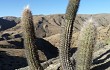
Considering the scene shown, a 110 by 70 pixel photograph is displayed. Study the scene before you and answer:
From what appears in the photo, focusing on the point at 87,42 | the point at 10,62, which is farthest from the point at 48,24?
the point at 87,42

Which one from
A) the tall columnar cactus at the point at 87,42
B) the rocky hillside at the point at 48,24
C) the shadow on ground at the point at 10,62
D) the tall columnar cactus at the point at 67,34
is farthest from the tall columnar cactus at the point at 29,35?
the rocky hillside at the point at 48,24

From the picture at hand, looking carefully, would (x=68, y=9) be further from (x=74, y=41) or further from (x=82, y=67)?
(x=74, y=41)

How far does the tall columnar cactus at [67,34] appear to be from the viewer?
6.39 m

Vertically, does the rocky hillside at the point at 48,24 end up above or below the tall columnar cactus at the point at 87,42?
below

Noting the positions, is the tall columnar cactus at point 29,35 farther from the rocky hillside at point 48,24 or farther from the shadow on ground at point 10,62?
the rocky hillside at point 48,24

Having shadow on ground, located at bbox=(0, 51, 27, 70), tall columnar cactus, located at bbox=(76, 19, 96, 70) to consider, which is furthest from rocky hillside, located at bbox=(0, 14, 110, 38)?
tall columnar cactus, located at bbox=(76, 19, 96, 70)

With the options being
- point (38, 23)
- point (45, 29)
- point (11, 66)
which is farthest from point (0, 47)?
point (38, 23)

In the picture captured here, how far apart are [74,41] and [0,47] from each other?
652 centimetres

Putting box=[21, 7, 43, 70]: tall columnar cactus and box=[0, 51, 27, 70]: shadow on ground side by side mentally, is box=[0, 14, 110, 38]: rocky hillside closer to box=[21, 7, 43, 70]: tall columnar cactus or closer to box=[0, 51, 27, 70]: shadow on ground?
box=[0, 51, 27, 70]: shadow on ground

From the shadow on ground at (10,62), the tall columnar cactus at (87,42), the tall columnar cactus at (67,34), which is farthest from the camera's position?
the shadow on ground at (10,62)

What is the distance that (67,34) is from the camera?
653 centimetres

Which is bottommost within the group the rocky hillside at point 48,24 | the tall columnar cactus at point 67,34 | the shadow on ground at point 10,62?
the rocky hillside at point 48,24

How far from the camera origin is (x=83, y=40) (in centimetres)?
514

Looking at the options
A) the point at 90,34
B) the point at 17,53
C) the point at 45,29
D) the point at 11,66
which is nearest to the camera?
the point at 90,34
